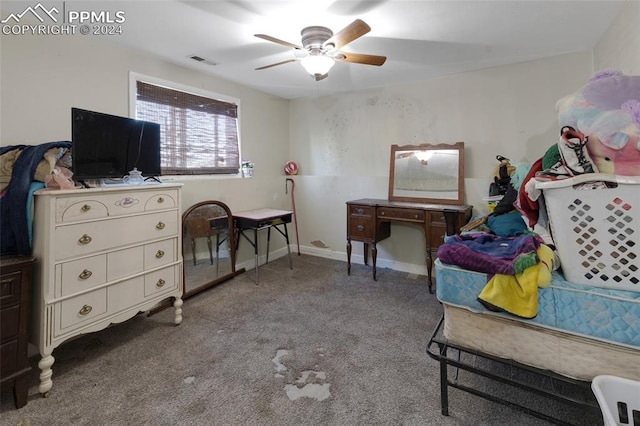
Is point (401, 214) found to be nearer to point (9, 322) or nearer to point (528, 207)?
point (528, 207)

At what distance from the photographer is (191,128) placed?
3162mm

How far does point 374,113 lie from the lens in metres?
3.73

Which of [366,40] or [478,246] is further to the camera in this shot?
[366,40]

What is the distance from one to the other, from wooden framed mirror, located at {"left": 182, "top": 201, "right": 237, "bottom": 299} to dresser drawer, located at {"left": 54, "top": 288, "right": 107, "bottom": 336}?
973 millimetres

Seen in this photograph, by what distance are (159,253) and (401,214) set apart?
230 centimetres

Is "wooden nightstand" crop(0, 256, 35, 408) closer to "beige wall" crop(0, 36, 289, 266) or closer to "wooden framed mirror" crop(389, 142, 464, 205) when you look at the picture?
"beige wall" crop(0, 36, 289, 266)

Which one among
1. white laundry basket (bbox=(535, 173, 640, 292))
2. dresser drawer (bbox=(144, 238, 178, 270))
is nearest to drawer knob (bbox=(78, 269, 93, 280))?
dresser drawer (bbox=(144, 238, 178, 270))

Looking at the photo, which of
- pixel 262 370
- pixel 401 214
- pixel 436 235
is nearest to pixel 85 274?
pixel 262 370

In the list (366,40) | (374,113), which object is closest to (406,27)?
(366,40)

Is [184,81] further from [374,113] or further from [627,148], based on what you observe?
[627,148]

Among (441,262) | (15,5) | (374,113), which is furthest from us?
(374,113)

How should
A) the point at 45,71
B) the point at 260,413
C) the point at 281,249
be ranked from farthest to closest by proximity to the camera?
the point at 281,249, the point at 45,71, the point at 260,413

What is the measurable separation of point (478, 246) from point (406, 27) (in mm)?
1736

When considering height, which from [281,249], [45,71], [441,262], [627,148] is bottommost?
[281,249]
